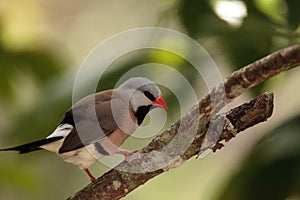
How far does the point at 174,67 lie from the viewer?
4.70ft

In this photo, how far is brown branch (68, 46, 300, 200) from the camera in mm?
1048

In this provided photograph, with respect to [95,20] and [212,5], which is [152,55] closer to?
[212,5]

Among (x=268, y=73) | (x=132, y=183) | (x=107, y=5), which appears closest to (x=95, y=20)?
(x=107, y=5)

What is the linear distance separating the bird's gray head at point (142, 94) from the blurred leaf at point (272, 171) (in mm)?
257

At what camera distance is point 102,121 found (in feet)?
4.71

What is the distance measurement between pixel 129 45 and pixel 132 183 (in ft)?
1.63

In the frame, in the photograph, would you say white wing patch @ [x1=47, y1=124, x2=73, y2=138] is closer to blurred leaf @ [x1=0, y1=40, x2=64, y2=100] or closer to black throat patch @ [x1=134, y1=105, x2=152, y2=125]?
black throat patch @ [x1=134, y1=105, x2=152, y2=125]

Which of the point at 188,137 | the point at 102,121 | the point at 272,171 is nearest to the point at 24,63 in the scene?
the point at 102,121

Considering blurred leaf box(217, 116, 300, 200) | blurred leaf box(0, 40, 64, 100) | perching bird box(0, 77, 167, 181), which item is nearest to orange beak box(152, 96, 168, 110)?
perching bird box(0, 77, 167, 181)

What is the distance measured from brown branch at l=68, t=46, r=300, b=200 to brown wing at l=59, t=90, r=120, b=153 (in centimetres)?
18

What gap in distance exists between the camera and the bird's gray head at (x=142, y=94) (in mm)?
1367

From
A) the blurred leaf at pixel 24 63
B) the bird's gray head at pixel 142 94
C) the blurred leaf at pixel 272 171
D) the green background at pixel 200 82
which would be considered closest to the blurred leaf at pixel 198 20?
the green background at pixel 200 82

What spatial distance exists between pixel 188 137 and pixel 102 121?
1.16 feet

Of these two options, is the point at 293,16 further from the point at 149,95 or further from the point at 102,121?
the point at 102,121
